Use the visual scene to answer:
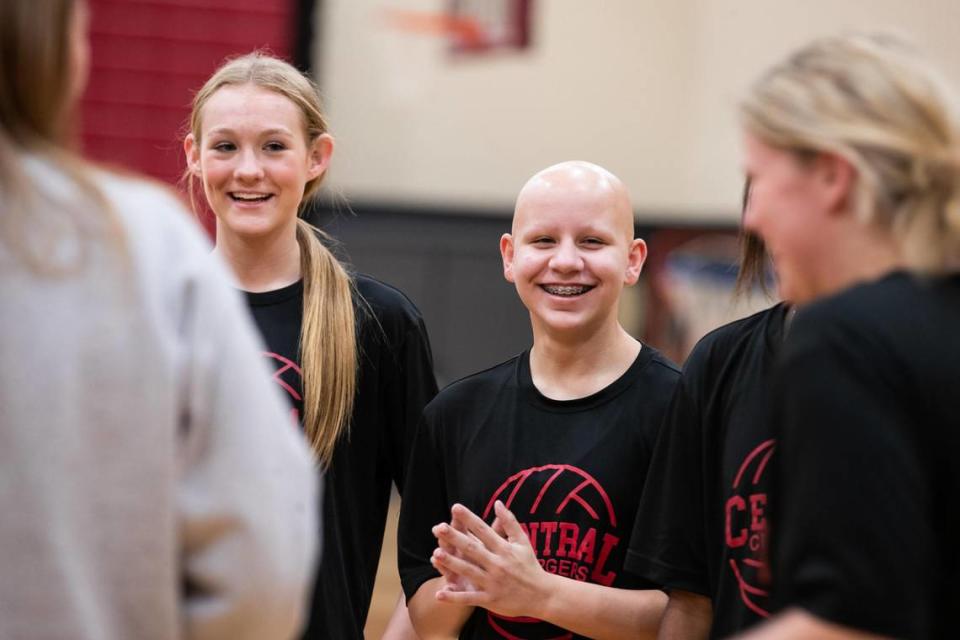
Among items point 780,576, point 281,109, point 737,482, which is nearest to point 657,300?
point 281,109

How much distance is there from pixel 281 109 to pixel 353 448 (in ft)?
2.48

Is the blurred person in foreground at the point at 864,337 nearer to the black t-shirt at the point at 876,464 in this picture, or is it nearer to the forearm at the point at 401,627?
the black t-shirt at the point at 876,464

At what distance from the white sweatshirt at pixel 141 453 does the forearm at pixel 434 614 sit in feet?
3.84

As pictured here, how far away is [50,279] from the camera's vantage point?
1.29 metres

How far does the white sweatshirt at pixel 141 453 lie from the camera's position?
1.29 m

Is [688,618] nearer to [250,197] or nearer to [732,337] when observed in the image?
[732,337]

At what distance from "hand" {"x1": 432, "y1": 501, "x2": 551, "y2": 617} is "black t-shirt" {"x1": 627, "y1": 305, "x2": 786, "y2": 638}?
179 millimetres

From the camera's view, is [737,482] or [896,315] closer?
[896,315]

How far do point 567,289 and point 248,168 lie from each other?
2.39 feet

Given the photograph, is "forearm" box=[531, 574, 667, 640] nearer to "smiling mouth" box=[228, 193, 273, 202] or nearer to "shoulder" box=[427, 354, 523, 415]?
"shoulder" box=[427, 354, 523, 415]

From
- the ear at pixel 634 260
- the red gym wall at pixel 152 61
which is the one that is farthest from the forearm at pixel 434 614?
the red gym wall at pixel 152 61

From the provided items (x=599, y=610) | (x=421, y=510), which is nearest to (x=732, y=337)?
(x=599, y=610)

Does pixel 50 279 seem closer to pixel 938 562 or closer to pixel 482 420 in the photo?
pixel 938 562

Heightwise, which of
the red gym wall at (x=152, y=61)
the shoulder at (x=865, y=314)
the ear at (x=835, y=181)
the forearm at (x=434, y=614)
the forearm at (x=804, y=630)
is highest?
the red gym wall at (x=152, y=61)
